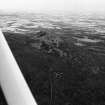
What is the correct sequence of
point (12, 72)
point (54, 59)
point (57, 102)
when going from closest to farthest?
point (12, 72)
point (57, 102)
point (54, 59)

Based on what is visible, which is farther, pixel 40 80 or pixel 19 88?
pixel 40 80

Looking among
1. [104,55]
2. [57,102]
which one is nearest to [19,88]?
[57,102]

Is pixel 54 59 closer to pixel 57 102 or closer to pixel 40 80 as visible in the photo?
pixel 40 80

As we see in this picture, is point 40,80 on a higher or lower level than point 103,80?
higher

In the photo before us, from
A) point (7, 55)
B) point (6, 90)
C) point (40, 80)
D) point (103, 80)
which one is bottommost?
point (103, 80)

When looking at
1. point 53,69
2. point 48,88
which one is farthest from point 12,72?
point 53,69

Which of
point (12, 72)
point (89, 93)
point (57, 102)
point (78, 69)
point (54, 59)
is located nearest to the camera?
point (12, 72)
